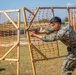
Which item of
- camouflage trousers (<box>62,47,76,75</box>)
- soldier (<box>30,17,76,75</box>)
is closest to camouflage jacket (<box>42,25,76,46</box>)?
soldier (<box>30,17,76,75</box>)

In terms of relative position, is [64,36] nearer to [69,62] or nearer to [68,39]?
[68,39]

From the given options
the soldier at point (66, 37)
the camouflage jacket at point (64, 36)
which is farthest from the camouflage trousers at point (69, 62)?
the camouflage jacket at point (64, 36)

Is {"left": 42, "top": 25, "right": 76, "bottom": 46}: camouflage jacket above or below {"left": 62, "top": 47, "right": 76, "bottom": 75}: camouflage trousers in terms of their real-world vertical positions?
above

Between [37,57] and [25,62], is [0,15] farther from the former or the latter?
[25,62]

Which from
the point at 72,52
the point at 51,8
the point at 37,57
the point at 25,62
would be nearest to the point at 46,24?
the point at 51,8

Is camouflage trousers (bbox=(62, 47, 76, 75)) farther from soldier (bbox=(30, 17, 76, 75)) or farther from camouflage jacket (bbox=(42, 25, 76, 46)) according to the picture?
camouflage jacket (bbox=(42, 25, 76, 46))

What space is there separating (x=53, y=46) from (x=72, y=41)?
233cm

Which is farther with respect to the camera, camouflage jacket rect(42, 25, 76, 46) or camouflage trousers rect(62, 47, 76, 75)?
camouflage trousers rect(62, 47, 76, 75)

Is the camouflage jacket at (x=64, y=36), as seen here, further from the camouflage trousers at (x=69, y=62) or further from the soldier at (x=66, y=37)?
the camouflage trousers at (x=69, y=62)

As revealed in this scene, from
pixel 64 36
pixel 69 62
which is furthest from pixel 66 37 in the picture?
pixel 69 62

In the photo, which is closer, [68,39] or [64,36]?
[64,36]

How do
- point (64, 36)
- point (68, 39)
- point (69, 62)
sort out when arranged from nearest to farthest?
point (64, 36) < point (68, 39) < point (69, 62)

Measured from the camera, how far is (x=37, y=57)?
32.0ft

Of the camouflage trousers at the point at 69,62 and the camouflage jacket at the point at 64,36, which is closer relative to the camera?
the camouflage jacket at the point at 64,36
